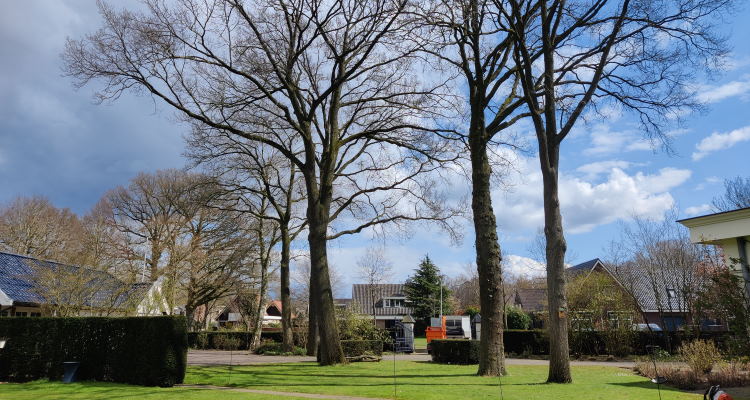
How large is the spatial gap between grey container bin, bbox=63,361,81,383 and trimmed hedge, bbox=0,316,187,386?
0.20 meters

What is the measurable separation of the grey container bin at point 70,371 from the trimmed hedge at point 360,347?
11.1m

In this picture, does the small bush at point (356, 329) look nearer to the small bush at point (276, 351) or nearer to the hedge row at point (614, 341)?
the small bush at point (276, 351)

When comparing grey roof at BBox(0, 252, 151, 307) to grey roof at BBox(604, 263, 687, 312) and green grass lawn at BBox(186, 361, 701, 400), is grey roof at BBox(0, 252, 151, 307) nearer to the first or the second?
green grass lawn at BBox(186, 361, 701, 400)

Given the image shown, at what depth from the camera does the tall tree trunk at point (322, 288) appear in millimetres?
19047

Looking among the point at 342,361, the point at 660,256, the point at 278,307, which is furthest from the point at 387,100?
the point at 278,307

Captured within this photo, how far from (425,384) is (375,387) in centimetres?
141

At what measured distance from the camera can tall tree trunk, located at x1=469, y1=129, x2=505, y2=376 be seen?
14.5 metres

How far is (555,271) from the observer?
1328cm

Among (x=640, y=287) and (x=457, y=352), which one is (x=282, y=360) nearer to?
(x=457, y=352)

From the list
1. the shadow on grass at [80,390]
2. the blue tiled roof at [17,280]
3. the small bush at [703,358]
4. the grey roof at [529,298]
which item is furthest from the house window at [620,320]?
the grey roof at [529,298]

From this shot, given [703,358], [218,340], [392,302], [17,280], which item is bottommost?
[218,340]

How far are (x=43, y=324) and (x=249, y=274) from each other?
21917 mm

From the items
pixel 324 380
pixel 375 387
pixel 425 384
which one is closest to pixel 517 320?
pixel 324 380

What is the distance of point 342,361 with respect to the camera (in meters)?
19.2
